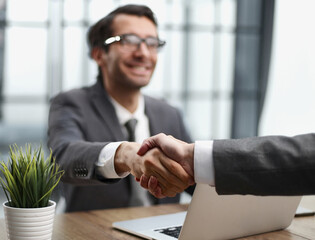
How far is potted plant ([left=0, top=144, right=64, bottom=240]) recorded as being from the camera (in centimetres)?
132

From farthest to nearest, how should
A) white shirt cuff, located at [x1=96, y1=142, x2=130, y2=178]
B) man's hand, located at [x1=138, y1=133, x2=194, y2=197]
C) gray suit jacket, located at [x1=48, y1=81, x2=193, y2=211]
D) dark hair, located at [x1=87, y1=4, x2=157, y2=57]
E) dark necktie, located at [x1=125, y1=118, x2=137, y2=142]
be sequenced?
dark hair, located at [x1=87, y1=4, x2=157, y2=57], dark necktie, located at [x1=125, y1=118, x2=137, y2=142], gray suit jacket, located at [x1=48, y1=81, x2=193, y2=211], white shirt cuff, located at [x1=96, y1=142, x2=130, y2=178], man's hand, located at [x1=138, y1=133, x2=194, y2=197]

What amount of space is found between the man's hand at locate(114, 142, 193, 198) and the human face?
832mm

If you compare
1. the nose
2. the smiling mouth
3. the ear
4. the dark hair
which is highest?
the dark hair

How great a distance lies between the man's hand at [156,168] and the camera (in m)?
1.59

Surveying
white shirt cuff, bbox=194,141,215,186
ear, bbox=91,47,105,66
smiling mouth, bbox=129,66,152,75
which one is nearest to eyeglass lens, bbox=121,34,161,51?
smiling mouth, bbox=129,66,152,75

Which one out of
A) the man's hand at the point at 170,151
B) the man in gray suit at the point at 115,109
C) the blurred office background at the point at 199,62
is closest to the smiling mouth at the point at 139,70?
the man in gray suit at the point at 115,109

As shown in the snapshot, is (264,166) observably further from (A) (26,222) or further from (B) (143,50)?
(B) (143,50)

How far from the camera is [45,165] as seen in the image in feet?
4.42

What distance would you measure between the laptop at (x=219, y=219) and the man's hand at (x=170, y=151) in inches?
5.6

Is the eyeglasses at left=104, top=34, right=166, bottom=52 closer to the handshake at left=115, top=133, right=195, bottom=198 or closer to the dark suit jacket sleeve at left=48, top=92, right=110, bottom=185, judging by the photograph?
the dark suit jacket sleeve at left=48, top=92, right=110, bottom=185

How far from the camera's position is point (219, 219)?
57.1 inches

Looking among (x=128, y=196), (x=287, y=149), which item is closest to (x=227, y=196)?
(x=287, y=149)

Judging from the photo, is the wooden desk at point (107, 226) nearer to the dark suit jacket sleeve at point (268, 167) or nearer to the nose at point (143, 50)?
the dark suit jacket sleeve at point (268, 167)

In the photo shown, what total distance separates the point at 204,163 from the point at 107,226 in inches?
19.2
